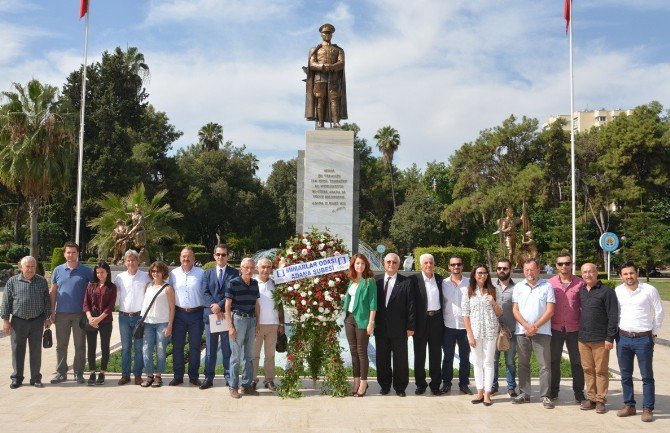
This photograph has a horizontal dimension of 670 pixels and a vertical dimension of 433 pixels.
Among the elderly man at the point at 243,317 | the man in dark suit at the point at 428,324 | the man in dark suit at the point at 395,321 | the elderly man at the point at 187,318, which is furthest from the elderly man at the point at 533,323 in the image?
the elderly man at the point at 187,318

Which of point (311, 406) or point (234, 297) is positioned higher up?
point (234, 297)

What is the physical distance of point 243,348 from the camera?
7480 mm

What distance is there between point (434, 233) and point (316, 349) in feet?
141

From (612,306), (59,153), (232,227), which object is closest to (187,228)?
(232,227)

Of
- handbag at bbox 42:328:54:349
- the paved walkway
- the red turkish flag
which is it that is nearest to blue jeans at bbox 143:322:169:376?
the paved walkway

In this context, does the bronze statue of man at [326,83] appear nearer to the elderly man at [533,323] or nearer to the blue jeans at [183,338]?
the blue jeans at [183,338]

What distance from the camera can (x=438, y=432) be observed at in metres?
5.86

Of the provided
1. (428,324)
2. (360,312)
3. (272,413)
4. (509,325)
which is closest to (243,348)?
(272,413)

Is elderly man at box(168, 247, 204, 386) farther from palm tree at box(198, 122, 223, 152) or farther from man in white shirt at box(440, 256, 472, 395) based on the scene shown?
palm tree at box(198, 122, 223, 152)

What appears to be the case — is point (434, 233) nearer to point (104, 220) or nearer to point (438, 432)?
point (104, 220)

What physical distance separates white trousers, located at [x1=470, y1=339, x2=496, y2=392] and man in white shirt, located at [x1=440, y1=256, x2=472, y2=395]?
0.32 metres

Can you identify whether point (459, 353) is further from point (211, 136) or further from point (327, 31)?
point (211, 136)

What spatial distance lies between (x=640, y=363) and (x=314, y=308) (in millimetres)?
3510

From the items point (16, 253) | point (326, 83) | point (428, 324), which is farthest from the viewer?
point (16, 253)
